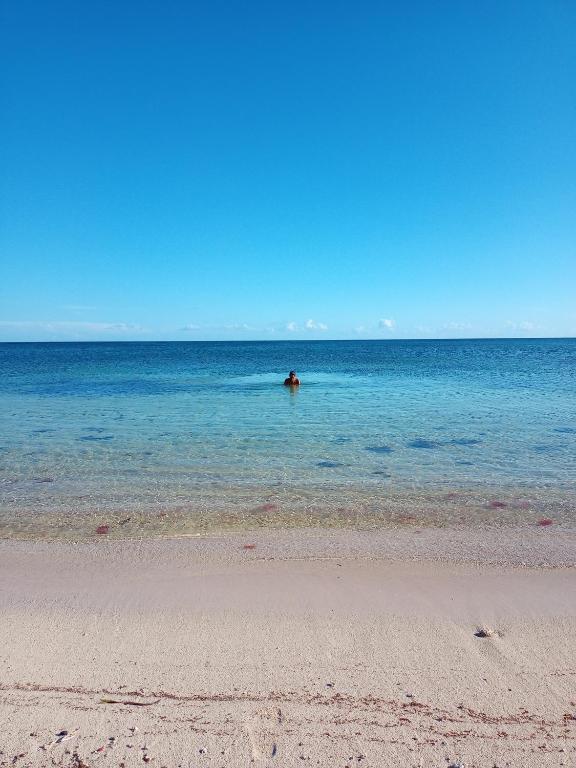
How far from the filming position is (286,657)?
17.5 ft

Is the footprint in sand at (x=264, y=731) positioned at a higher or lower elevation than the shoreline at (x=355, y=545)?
higher

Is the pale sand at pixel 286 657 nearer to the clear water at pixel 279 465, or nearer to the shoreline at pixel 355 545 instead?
the shoreline at pixel 355 545

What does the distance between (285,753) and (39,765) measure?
1.89 metres

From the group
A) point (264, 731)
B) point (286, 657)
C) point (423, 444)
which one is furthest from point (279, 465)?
point (264, 731)

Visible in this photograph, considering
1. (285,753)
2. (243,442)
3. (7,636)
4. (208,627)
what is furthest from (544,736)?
(243,442)

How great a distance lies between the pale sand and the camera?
407cm

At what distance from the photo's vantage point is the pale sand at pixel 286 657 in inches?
160

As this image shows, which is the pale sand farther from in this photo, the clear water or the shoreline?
the clear water

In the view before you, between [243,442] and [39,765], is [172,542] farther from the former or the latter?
[243,442]

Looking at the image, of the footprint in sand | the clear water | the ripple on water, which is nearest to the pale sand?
the footprint in sand

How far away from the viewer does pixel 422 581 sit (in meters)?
7.29

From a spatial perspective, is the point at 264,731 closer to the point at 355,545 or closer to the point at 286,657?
the point at 286,657

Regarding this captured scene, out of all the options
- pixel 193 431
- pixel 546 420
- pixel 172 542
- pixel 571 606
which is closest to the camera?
pixel 571 606

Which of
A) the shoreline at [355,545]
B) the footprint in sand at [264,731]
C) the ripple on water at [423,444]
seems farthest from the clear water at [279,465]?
the footprint in sand at [264,731]
